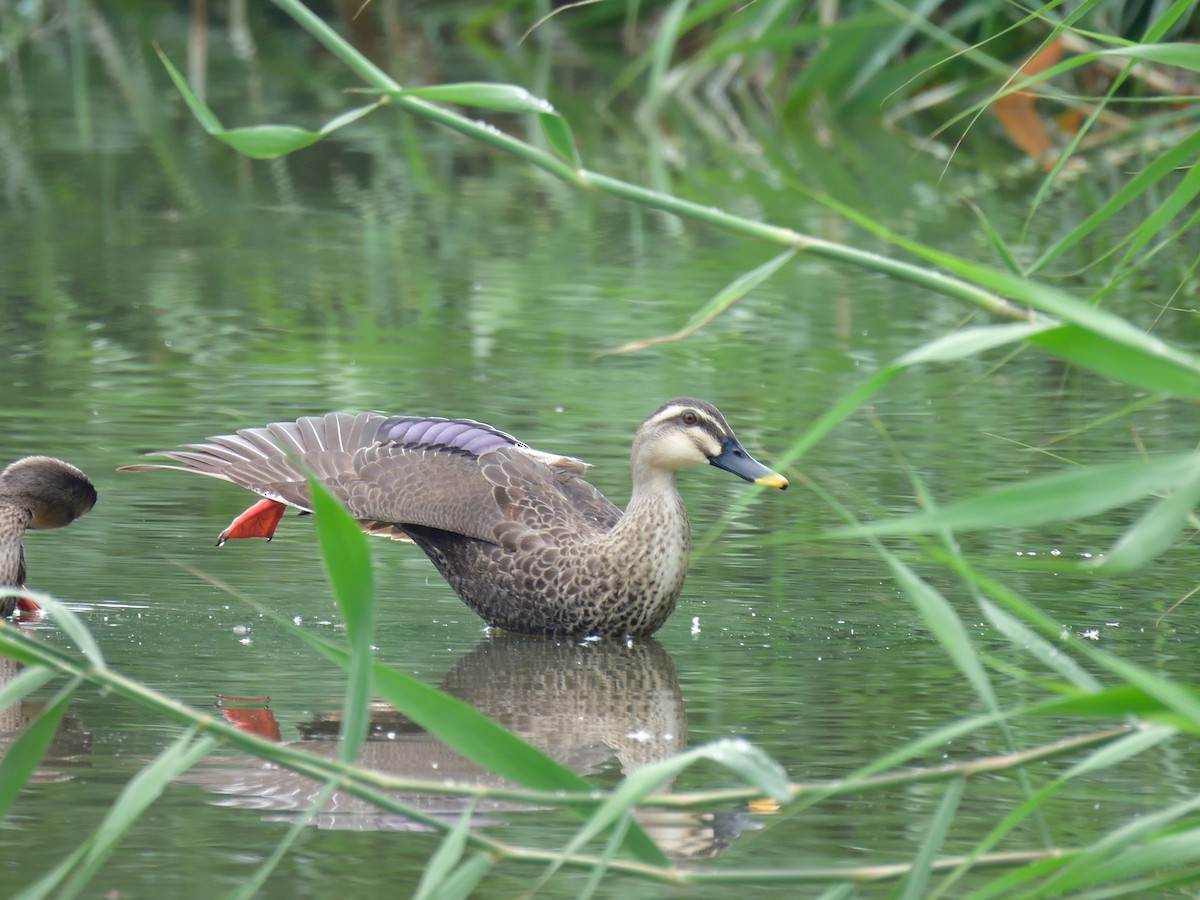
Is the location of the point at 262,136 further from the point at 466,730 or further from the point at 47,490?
the point at 47,490

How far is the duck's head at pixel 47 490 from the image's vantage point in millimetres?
6195

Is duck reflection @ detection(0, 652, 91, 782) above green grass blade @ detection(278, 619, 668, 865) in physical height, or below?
below

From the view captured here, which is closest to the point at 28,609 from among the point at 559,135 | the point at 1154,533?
the point at 559,135

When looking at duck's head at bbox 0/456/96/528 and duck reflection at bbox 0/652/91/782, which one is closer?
duck reflection at bbox 0/652/91/782

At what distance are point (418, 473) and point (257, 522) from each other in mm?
555

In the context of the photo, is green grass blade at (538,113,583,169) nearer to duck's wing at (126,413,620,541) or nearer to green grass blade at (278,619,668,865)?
green grass blade at (278,619,668,865)

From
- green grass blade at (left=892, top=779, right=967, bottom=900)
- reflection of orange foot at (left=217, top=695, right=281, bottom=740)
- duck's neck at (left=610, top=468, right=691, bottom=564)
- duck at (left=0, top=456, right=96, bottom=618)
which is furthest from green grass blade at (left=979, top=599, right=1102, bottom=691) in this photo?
duck at (left=0, top=456, right=96, bottom=618)

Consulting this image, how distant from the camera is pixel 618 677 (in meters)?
5.64

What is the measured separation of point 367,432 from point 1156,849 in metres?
4.22

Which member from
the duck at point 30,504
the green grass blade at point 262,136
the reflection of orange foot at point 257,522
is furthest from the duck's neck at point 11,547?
the green grass blade at point 262,136

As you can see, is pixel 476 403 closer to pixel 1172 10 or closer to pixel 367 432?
pixel 367 432

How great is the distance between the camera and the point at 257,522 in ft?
21.5

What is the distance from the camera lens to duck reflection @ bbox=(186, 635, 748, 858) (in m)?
4.20

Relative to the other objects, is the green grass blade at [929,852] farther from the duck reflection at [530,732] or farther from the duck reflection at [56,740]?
the duck reflection at [56,740]
